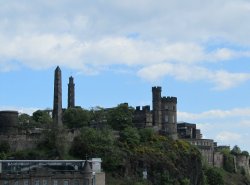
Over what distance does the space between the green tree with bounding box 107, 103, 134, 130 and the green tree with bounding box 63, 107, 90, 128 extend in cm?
678

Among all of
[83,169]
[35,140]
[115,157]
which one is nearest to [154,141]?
[115,157]

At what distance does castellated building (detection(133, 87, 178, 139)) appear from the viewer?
127125 mm

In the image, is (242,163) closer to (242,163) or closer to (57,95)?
(242,163)

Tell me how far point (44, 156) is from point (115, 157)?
38.0ft

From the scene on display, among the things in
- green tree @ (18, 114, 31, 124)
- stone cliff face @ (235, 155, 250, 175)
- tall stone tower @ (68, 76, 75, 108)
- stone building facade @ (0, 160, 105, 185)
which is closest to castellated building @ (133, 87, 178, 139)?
tall stone tower @ (68, 76, 75, 108)

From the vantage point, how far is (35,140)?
338ft

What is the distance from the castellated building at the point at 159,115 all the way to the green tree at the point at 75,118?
391 inches

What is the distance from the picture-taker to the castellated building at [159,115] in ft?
417

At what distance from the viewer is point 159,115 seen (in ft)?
419

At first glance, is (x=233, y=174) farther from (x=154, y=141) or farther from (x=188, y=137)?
(x=154, y=141)

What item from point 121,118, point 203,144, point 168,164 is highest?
point 121,118

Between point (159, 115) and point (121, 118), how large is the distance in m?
9.42

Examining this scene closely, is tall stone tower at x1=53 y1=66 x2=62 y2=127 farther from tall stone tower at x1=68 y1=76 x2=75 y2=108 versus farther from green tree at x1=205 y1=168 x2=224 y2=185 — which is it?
green tree at x1=205 y1=168 x2=224 y2=185

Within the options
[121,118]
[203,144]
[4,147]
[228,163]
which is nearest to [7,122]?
[4,147]
